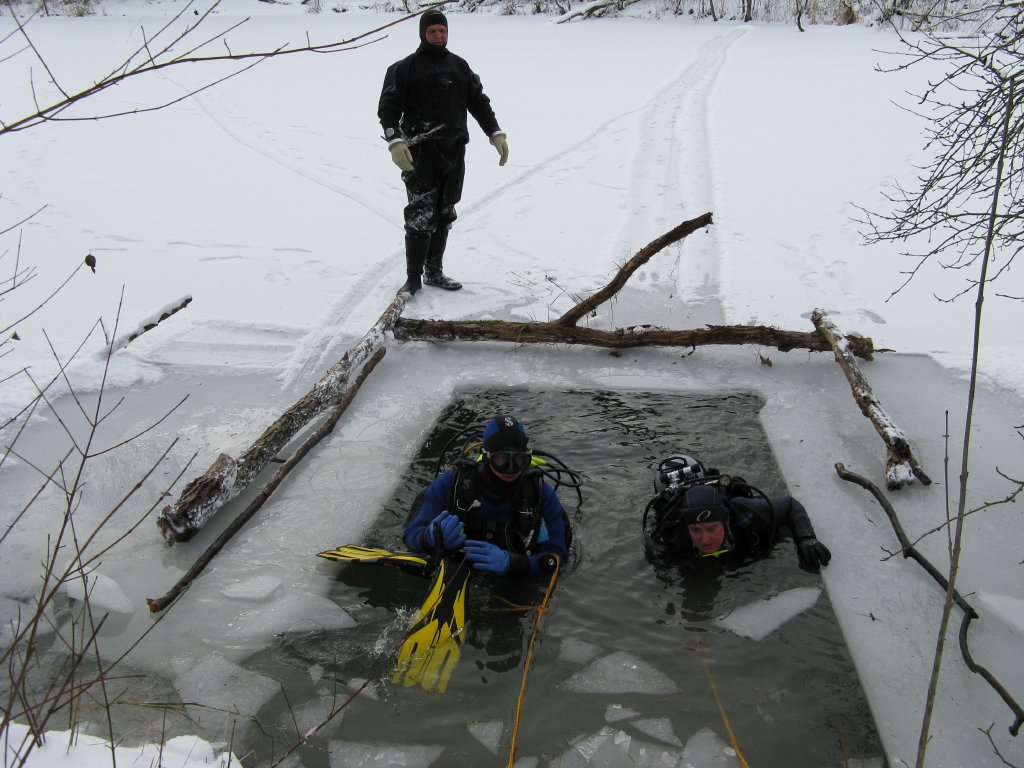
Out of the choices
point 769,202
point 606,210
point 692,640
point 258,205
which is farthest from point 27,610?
point 769,202

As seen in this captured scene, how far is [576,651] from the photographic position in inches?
153

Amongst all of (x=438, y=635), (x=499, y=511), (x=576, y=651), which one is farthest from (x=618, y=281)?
(x=438, y=635)

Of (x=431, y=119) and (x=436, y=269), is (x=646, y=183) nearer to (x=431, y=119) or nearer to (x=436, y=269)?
(x=436, y=269)

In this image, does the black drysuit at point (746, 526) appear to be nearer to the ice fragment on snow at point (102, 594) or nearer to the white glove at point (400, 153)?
the ice fragment on snow at point (102, 594)

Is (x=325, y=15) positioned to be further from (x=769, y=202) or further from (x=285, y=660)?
(x=285, y=660)

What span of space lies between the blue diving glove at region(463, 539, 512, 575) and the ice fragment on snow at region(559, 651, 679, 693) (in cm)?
69

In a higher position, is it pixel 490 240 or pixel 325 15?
pixel 325 15

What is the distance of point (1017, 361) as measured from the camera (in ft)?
19.3

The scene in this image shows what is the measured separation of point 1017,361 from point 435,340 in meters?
4.49

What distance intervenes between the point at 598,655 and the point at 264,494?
2155 mm

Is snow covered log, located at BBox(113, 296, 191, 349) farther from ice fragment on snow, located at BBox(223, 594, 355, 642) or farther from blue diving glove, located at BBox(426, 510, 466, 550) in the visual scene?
blue diving glove, located at BBox(426, 510, 466, 550)

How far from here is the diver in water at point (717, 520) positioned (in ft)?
14.2

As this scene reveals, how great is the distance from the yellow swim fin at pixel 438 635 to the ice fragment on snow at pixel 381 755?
33 centimetres

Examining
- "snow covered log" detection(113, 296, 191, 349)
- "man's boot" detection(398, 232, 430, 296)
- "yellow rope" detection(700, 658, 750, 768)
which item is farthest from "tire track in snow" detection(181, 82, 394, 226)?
"yellow rope" detection(700, 658, 750, 768)
